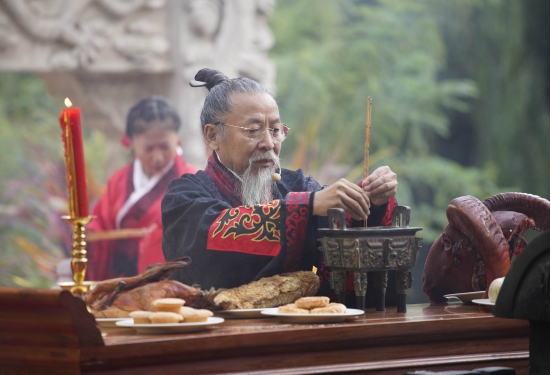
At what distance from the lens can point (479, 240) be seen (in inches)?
76.2

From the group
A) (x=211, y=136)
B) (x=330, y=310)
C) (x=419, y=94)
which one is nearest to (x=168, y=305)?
Answer: (x=330, y=310)

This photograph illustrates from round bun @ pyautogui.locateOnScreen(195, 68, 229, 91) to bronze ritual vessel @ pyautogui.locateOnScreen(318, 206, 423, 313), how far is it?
913 millimetres

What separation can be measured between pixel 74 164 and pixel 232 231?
0.57 meters

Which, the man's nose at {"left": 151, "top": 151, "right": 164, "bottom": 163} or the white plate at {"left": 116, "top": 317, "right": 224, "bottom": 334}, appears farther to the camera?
the man's nose at {"left": 151, "top": 151, "right": 164, "bottom": 163}

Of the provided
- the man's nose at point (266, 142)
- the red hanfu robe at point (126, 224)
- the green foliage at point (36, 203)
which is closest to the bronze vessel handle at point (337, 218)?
Answer: the man's nose at point (266, 142)

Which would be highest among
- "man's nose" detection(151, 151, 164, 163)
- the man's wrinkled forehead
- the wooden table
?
"man's nose" detection(151, 151, 164, 163)

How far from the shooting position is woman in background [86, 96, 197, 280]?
15.6 ft

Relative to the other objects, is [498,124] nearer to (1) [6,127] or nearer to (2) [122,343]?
(1) [6,127]

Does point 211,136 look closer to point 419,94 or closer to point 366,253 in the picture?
point 366,253

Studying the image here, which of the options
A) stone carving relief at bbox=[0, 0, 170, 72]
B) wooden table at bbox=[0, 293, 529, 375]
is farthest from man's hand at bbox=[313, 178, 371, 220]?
stone carving relief at bbox=[0, 0, 170, 72]

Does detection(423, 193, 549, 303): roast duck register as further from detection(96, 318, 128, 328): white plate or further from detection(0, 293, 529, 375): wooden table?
detection(96, 318, 128, 328): white plate

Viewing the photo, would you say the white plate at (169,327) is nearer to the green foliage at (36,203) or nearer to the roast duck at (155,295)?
the roast duck at (155,295)

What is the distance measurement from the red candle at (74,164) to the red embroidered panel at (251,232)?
0.51 m

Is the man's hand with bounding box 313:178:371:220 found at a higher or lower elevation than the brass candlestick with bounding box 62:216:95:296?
higher
